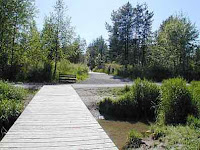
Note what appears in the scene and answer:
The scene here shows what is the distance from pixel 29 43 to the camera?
17547 mm

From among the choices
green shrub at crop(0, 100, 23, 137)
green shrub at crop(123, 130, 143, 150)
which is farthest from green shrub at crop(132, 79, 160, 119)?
green shrub at crop(0, 100, 23, 137)

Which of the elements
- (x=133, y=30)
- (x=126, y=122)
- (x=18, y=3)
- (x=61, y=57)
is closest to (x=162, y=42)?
(x=133, y=30)

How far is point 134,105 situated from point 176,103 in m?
3.07

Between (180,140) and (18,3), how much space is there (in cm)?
1610

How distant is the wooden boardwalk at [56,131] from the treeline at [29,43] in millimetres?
10510

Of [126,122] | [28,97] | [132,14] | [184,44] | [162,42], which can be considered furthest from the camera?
[132,14]

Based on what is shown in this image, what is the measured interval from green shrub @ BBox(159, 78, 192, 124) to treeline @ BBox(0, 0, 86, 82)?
36.7 feet

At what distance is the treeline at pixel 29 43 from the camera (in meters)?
16.3

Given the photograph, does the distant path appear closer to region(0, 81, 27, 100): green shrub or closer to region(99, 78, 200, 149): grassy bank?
region(99, 78, 200, 149): grassy bank

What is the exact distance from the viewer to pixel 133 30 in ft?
98.8

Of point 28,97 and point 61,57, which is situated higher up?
point 61,57

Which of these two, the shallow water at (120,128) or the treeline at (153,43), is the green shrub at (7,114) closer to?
the shallow water at (120,128)

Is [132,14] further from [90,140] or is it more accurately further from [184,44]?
[90,140]

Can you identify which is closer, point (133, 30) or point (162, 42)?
point (162, 42)
